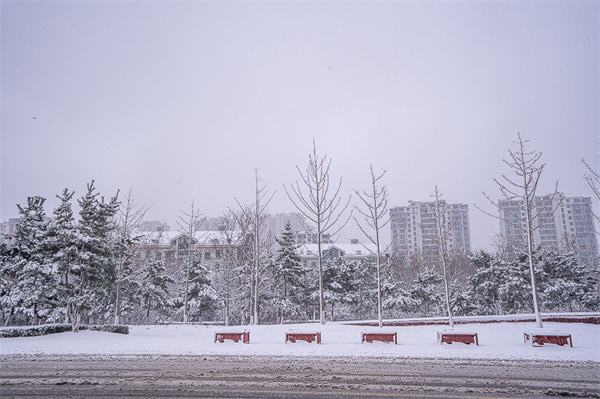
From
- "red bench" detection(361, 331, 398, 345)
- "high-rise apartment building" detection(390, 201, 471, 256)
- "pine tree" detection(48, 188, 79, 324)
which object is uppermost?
"high-rise apartment building" detection(390, 201, 471, 256)

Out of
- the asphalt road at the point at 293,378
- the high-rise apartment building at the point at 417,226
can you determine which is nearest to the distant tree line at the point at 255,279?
the asphalt road at the point at 293,378

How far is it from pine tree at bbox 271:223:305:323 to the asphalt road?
2069cm

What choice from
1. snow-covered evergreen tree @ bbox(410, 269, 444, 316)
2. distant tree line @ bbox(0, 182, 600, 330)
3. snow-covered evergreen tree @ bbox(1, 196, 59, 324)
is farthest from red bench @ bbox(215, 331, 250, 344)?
snow-covered evergreen tree @ bbox(410, 269, 444, 316)

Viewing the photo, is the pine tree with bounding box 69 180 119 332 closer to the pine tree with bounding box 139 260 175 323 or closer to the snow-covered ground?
the snow-covered ground

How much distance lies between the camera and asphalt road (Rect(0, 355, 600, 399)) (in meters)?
7.15

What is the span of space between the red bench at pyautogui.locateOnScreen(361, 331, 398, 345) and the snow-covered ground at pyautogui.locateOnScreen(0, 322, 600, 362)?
33 centimetres

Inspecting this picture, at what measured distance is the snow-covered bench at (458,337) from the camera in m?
13.5

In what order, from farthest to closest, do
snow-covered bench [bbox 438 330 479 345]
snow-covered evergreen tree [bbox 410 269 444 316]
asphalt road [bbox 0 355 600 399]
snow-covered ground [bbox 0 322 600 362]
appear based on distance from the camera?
snow-covered evergreen tree [bbox 410 269 444 316] → snow-covered bench [bbox 438 330 479 345] → snow-covered ground [bbox 0 322 600 362] → asphalt road [bbox 0 355 600 399]

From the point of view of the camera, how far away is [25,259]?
18734 millimetres

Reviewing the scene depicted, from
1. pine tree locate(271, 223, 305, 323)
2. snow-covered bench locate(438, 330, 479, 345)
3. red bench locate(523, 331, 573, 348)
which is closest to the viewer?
red bench locate(523, 331, 573, 348)

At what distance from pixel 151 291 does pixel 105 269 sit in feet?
42.4

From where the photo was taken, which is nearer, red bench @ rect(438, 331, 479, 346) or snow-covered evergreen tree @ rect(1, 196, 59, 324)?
red bench @ rect(438, 331, 479, 346)

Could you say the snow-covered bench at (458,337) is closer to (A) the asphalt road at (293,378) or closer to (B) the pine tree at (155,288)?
(A) the asphalt road at (293,378)

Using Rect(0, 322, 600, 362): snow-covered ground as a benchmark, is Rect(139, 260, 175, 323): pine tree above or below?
above
